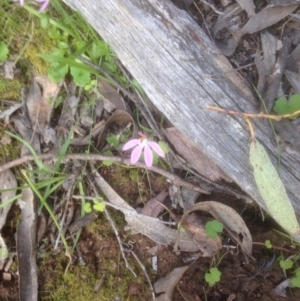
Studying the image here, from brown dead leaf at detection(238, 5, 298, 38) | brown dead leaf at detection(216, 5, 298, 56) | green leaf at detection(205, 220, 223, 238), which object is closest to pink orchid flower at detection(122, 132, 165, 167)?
green leaf at detection(205, 220, 223, 238)

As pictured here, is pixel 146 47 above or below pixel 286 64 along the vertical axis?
above

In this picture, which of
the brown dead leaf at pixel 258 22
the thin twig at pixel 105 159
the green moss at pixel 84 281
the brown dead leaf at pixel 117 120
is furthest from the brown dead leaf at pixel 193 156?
the green moss at pixel 84 281

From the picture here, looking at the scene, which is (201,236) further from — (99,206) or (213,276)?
(99,206)

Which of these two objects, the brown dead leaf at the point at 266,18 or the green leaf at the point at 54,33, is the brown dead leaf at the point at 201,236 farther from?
the green leaf at the point at 54,33

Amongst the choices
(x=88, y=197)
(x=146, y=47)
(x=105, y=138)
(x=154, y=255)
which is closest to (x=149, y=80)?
(x=146, y=47)

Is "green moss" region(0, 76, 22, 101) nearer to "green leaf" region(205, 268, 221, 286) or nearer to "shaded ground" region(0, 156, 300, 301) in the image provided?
→ "shaded ground" region(0, 156, 300, 301)

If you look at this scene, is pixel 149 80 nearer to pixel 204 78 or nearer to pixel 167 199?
pixel 204 78
